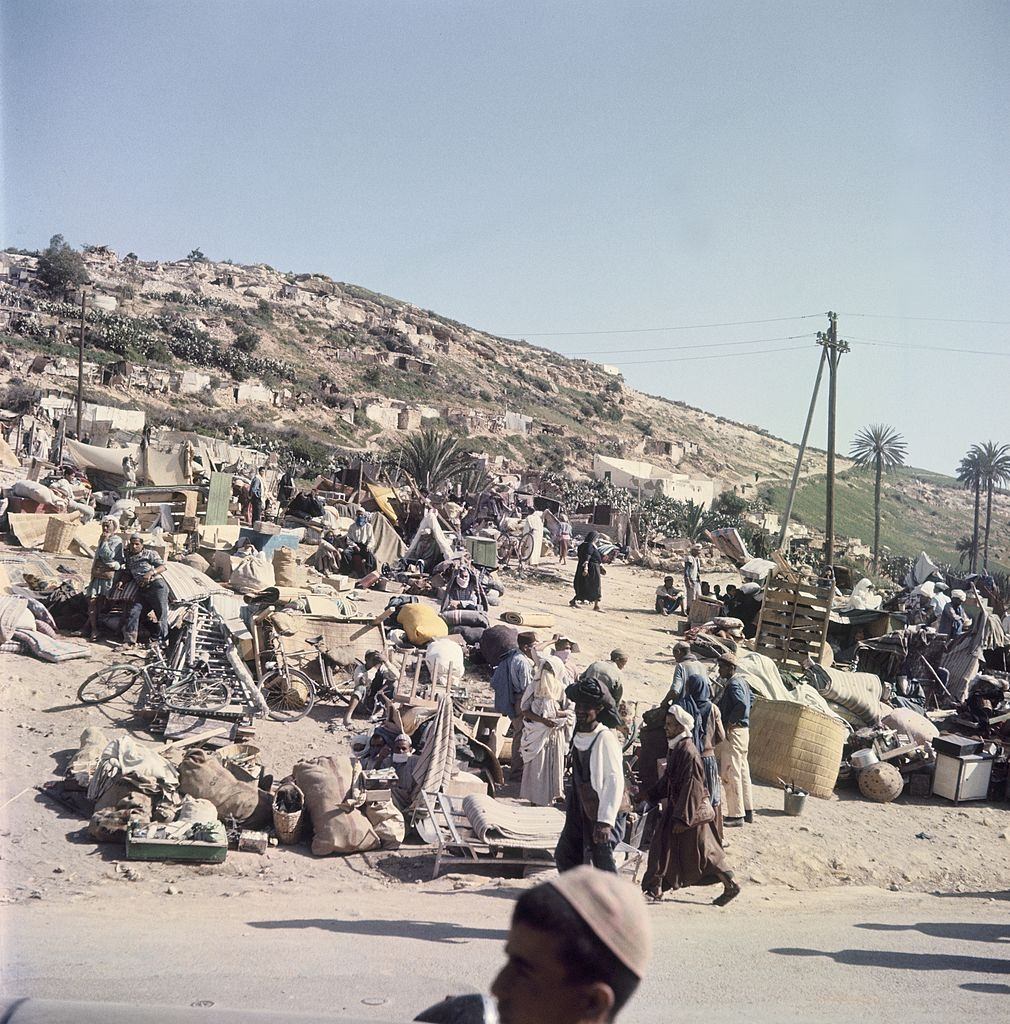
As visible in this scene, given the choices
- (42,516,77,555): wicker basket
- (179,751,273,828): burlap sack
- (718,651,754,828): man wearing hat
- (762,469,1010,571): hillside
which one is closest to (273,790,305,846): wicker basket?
(179,751,273,828): burlap sack

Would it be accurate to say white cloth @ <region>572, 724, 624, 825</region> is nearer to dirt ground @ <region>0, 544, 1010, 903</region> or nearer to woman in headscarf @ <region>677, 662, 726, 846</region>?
dirt ground @ <region>0, 544, 1010, 903</region>

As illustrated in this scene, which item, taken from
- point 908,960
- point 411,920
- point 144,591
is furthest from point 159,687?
point 908,960

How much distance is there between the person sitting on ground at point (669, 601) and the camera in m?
19.3

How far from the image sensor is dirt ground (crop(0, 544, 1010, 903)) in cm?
604

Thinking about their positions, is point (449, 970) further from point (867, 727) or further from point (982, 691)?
point (982, 691)

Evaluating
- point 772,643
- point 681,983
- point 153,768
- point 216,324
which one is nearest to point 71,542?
point 153,768

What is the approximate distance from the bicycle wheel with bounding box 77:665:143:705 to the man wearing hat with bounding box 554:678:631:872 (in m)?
5.38

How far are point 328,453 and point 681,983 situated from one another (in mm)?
39193

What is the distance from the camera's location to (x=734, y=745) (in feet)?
26.3

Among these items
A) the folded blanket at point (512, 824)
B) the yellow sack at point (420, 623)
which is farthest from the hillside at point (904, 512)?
the folded blanket at point (512, 824)

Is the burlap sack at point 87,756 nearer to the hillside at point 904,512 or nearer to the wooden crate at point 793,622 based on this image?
the wooden crate at point 793,622

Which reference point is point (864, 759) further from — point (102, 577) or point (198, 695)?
point (102, 577)

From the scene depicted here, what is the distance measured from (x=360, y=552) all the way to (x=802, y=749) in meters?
9.92

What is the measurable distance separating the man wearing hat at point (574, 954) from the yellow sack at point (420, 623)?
10.1 meters
